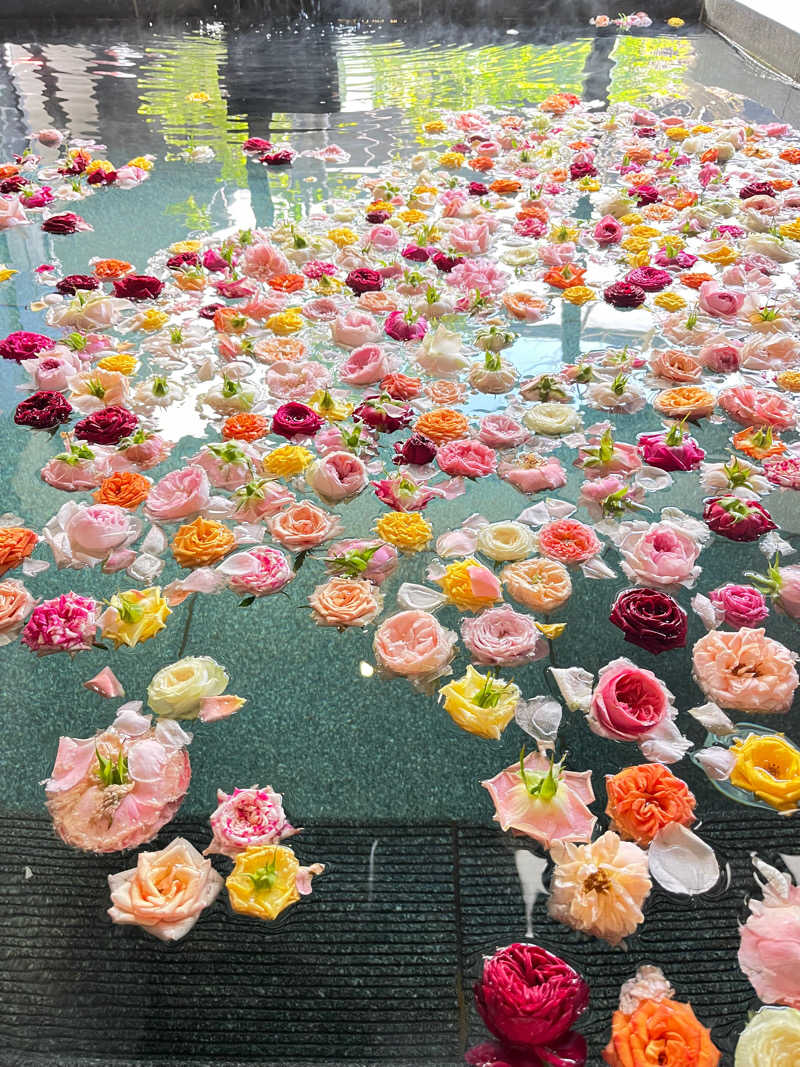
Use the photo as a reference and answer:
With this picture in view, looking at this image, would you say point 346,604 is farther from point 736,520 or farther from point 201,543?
point 736,520

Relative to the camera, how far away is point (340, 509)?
67.0 inches

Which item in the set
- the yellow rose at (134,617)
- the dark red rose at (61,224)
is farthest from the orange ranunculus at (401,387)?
the dark red rose at (61,224)

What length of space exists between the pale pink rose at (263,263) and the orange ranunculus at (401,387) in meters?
0.80

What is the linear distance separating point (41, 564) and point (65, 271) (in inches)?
59.0

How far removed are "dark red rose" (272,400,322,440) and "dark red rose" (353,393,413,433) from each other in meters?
0.12

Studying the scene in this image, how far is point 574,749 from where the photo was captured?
1.23 meters

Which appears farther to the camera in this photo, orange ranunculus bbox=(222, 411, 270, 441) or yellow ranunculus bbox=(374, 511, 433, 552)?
orange ranunculus bbox=(222, 411, 270, 441)

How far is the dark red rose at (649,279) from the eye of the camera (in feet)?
7.95

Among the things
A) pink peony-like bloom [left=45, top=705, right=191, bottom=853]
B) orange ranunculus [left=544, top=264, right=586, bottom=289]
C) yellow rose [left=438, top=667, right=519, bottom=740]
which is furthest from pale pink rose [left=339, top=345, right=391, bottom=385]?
pink peony-like bloom [left=45, top=705, right=191, bottom=853]

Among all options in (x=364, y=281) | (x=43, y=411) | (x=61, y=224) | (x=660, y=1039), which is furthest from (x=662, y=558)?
(x=61, y=224)

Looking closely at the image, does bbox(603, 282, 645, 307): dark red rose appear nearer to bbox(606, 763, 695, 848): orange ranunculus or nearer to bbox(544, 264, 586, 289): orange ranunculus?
bbox(544, 264, 586, 289): orange ranunculus

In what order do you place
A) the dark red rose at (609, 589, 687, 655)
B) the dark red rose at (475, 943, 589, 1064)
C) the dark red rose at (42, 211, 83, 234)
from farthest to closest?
the dark red rose at (42, 211, 83, 234) → the dark red rose at (609, 589, 687, 655) → the dark red rose at (475, 943, 589, 1064)

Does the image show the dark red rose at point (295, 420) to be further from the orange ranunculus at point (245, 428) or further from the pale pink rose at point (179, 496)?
the pale pink rose at point (179, 496)

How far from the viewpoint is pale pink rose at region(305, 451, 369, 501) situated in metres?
1.62
